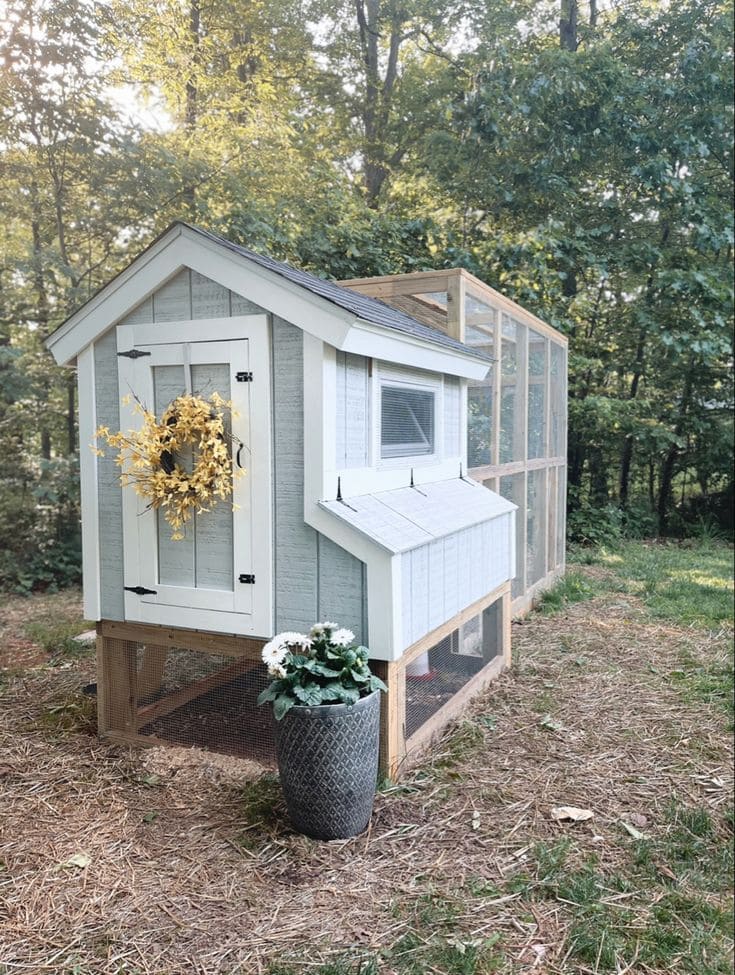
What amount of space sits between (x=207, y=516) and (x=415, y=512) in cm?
83

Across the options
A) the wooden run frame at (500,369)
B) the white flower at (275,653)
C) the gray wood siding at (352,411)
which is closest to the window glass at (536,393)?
the wooden run frame at (500,369)

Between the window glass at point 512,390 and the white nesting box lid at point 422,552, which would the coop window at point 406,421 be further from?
the window glass at point 512,390

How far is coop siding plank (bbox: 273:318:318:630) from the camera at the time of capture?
2.47 metres

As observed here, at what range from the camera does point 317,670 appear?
2.15m

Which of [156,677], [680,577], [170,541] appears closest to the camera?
[170,541]

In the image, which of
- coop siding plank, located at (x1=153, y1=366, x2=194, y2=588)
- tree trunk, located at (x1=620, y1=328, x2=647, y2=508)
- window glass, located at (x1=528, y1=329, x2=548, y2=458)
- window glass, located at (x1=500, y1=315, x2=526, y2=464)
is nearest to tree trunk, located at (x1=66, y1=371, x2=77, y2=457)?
coop siding plank, located at (x1=153, y1=366, x2=194, y2=588)

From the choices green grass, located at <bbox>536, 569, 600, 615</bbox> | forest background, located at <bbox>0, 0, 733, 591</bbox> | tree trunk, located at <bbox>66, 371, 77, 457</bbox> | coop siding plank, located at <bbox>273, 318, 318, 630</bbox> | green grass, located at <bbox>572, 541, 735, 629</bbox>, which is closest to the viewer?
coop siding plank, located at <bbox>273, 318, 318, 630</bbox>

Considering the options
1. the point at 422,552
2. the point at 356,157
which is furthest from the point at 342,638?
the point at 356,157

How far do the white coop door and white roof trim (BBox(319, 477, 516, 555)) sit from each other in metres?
0.35

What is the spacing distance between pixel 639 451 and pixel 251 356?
835 cm

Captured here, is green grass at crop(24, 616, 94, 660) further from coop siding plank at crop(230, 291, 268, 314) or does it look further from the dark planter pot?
coop siding plank at crop(230, 291, 268, 314)

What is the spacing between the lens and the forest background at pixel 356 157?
3039mm

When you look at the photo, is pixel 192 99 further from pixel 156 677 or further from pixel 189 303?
pixel 156 677

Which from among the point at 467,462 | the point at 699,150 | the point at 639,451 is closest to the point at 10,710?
the point at 467,462
